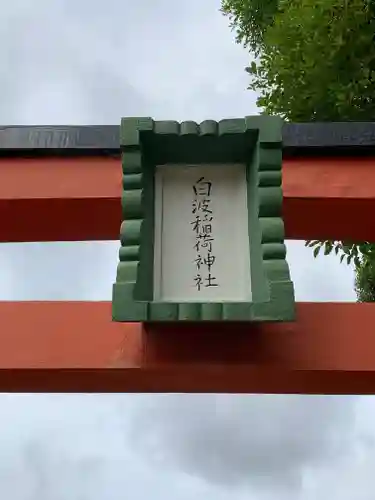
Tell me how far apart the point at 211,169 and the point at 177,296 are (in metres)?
0.54

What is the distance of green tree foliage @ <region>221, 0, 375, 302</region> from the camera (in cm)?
463

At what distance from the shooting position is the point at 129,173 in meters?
2.40

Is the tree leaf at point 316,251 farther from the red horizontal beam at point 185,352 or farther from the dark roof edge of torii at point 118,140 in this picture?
the red horizontal beam at point 185,352

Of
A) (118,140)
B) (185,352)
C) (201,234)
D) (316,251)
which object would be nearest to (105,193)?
(118,140)

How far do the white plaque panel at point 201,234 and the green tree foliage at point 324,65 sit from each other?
91.7 inches

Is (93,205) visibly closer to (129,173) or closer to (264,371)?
(129,173)

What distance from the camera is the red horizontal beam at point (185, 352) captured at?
2482 millimetres

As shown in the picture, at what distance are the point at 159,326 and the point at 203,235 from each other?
380mm

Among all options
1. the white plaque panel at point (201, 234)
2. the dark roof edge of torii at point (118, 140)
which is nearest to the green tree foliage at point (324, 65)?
the dark roof edge of torii at point (118, 140)

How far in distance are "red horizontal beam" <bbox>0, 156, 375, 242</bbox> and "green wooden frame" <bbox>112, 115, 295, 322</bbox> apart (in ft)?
1.08

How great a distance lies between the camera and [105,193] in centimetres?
275

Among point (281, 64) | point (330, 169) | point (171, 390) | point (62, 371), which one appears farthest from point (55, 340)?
point (281, 64)

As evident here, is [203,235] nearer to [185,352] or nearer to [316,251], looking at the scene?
[185,352]

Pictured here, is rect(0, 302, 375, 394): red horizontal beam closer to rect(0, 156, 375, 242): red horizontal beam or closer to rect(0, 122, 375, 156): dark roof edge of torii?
rect(0, 156, 375, 242): red horizontal beam
